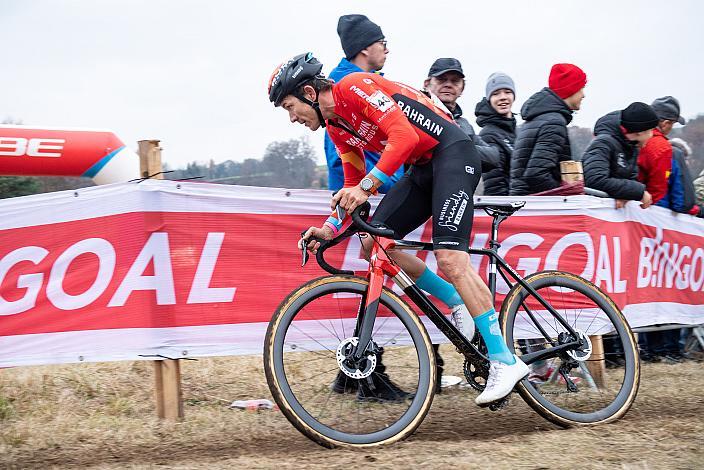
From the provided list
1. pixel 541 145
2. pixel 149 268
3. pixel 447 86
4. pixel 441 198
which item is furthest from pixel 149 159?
pixel 541 145

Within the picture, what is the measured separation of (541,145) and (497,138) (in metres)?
0.67

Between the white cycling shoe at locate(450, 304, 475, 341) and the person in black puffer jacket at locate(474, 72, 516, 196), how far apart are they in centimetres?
267

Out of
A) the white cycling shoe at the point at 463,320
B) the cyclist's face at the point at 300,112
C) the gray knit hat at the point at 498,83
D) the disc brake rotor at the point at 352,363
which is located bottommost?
the disc brake rotor at the point at 352,363

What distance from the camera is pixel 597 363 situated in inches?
245

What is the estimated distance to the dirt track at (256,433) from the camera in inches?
165

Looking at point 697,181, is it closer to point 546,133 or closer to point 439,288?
point 546,133

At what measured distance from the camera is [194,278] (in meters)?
5.43

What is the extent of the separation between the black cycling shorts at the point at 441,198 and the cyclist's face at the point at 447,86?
222 cm

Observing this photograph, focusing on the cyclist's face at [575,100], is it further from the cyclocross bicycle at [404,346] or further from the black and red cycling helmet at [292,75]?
the black and red cycling helmet at [292,75]

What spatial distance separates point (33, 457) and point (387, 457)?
6.69 ft

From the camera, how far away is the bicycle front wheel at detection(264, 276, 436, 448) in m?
4.38

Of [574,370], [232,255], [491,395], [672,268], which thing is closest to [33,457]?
[232,255]

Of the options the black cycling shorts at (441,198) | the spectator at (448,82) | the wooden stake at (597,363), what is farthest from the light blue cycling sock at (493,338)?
the spectator at (448,82)

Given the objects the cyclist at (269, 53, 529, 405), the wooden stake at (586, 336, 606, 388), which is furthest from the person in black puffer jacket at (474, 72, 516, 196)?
the cyclist at (269, 53, 529, 405)
